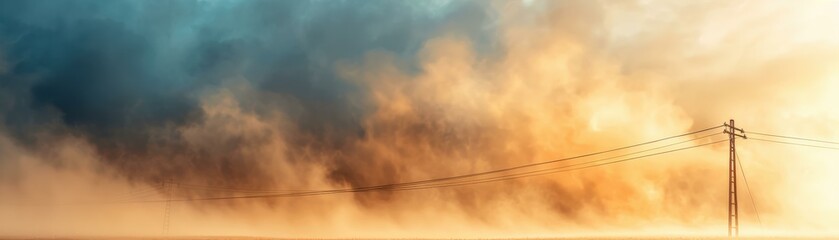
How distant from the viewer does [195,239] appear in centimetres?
15962

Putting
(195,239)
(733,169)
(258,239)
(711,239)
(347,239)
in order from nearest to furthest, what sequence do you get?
(733,169), (711,239), (195,239), (258,239), (347,239)

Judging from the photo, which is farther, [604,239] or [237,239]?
[237,239]

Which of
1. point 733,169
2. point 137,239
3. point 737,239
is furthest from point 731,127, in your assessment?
point 137,239

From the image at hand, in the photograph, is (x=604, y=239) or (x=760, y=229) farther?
(x=760, y=229)

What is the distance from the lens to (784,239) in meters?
109

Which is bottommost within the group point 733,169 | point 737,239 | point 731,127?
point 737,239

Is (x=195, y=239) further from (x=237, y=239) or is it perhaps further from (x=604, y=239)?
(x=604, y=239)

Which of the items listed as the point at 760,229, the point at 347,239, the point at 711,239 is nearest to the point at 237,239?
the point at 347,239

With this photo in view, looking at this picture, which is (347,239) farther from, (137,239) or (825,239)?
Answer: (825,239)

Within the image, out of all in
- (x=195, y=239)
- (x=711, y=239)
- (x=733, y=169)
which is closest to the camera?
(x=733, y=169)

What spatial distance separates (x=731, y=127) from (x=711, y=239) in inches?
804

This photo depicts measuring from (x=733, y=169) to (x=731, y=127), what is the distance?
583cm

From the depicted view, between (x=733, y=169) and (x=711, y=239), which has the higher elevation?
(x=733, y=169)

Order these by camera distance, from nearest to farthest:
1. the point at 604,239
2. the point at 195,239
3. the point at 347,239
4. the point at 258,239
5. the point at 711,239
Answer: the point at 711,239 → the point at 604,239 → the point at 195,239 → the point at 258,239 → the point at 347,239
